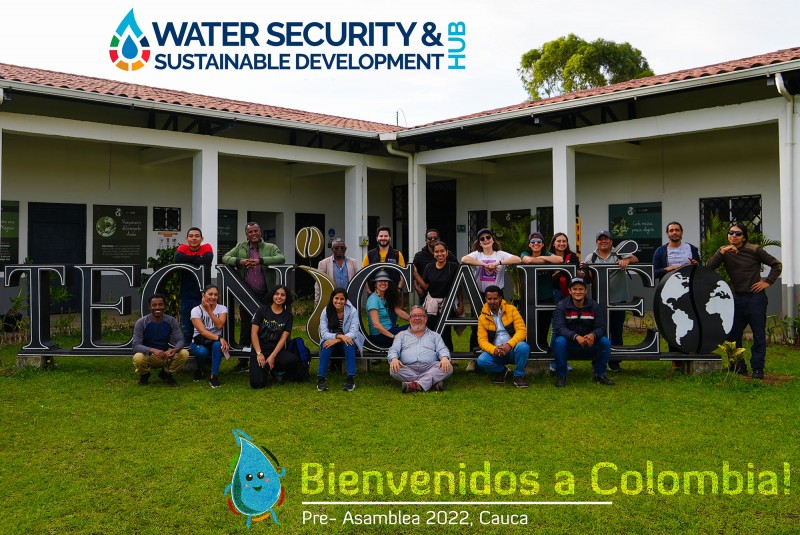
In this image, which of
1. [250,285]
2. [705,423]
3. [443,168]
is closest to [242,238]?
[443,168]

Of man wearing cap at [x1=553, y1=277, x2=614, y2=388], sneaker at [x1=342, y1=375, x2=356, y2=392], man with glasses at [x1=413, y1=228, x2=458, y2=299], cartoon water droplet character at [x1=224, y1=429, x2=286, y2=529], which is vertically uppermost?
man with glasses at [x1=413, y1=228, x2=458, y2=299]

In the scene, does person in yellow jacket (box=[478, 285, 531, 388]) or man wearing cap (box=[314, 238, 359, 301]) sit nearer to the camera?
person in yellow jacket (box=[478, 285, 531, 388])

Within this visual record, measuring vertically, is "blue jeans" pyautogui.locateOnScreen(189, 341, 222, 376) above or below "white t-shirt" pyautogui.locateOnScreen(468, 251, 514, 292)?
below

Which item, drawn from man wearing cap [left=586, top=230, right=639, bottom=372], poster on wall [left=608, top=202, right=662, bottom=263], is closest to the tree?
poster on wall [left=608, top=202, right=662, bottom=263]

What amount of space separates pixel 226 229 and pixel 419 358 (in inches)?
→ 343

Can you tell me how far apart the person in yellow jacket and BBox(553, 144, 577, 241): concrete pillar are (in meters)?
4.73

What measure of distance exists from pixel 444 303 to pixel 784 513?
408 cm

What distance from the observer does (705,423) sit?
211 inches

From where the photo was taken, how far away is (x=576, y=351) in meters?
6.77

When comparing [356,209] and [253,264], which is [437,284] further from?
[356,209]

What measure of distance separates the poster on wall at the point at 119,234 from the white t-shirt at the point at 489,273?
816 centimetres

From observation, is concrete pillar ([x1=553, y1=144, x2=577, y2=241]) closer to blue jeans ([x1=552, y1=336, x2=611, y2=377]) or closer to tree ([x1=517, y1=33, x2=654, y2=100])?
blue jeans ([x1=552, y1=336, x2=611, y2=377])

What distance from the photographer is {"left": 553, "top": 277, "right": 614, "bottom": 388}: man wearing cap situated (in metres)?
6.69

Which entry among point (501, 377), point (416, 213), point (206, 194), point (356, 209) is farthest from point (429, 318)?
point (356, 209)
